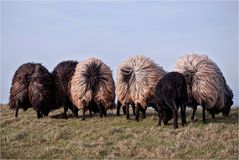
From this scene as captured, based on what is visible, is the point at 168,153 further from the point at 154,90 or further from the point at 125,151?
the point at 154,90

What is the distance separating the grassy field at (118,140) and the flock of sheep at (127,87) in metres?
0.90

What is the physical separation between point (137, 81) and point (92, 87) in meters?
2.00

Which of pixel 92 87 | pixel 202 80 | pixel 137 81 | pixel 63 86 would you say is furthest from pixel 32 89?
pixel 202 80

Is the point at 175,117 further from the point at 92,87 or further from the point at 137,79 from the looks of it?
the point at 92,87

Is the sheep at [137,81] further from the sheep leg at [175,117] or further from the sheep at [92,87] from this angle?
the sheep leg at [175,117]

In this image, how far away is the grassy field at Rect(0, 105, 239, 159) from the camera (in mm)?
11133

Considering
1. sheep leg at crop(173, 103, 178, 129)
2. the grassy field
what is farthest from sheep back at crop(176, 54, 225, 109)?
sheep leg at crop(173, 103, 178, 129)

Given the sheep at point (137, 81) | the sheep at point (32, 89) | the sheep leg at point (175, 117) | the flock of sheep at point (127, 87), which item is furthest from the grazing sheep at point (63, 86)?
the sheep leg at point (175, 117)

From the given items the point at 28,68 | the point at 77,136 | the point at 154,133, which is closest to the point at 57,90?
the point at 28,68

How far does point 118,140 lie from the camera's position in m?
12.6

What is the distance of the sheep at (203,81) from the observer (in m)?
15.3

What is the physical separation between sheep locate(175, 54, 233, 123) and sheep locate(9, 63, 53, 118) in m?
5.45

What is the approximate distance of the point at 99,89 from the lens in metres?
17.2

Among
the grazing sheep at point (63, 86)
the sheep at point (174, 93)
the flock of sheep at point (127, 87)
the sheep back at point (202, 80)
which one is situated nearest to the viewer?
the sheep at point (174, 93)
